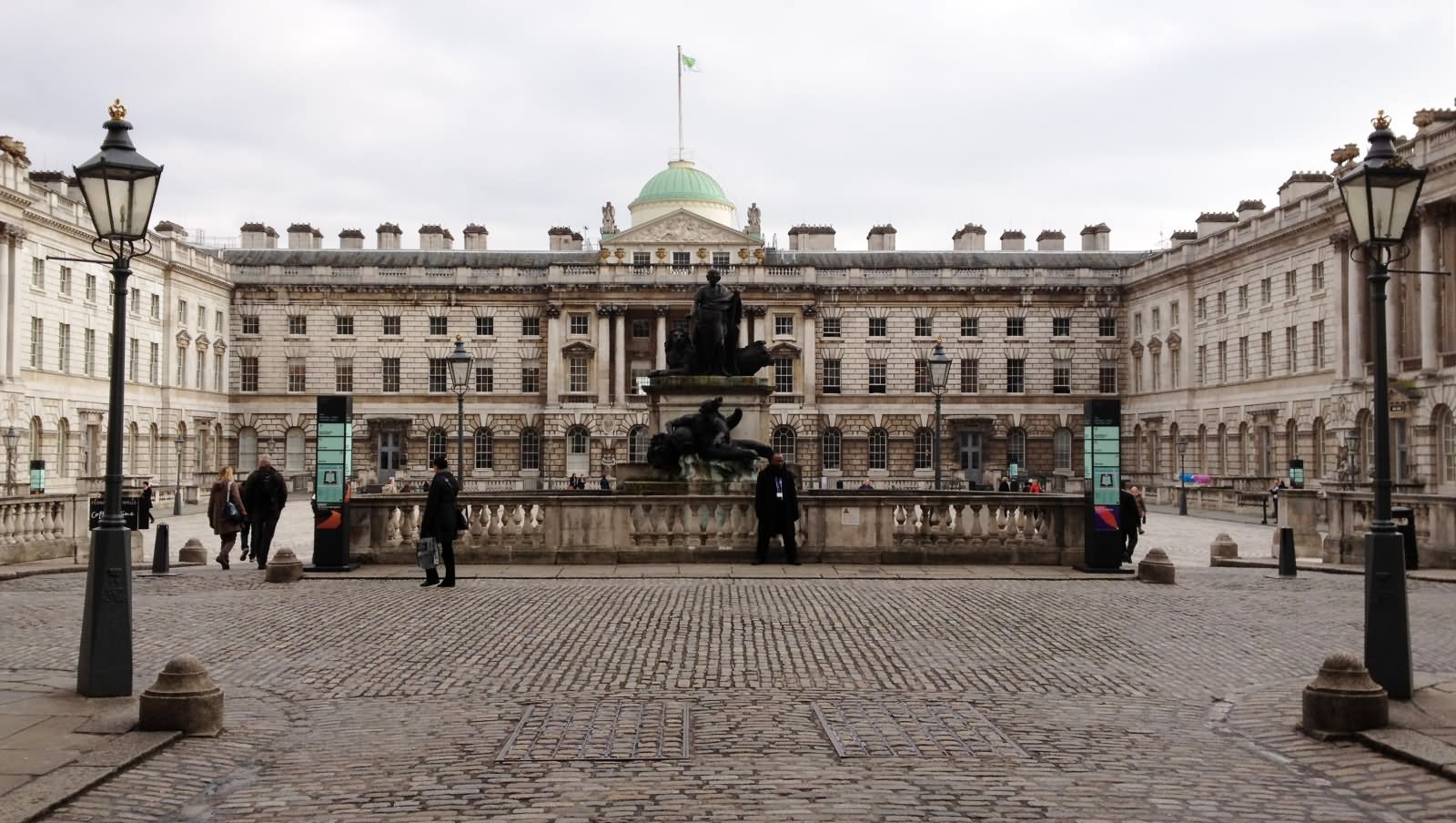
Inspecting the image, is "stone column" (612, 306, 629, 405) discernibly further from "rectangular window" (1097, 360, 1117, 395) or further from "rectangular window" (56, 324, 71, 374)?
"rectangular window" (56, 324, 71, 374)

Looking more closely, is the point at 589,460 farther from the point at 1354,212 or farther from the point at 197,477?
the point at 1354,212

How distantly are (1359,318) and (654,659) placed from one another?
4597 centimetres

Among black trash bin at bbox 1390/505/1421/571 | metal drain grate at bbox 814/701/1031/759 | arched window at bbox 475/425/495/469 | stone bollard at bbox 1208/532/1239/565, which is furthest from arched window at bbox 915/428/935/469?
metal drain grate at bbox 814/701/1031/759

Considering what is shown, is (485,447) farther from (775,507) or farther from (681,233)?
(775,507)

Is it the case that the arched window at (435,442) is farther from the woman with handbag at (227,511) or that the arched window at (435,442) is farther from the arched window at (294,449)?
the woman with handbag at (227,511)

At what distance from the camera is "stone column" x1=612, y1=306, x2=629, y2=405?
7706 cm

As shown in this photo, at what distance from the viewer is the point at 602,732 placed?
851 centimetres

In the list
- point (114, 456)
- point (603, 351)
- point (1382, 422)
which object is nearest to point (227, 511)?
point (114, 456)

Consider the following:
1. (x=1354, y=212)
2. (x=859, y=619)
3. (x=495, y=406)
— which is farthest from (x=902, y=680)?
(x=495, y=406)

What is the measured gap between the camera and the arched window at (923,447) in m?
76.9

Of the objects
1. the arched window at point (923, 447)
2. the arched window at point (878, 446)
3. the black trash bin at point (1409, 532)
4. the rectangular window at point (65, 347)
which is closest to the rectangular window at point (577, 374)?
the arched window at point (878, 446)

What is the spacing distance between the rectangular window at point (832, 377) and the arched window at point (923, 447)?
511 cm

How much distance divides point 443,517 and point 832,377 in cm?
6101

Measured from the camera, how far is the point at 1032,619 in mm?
14211
